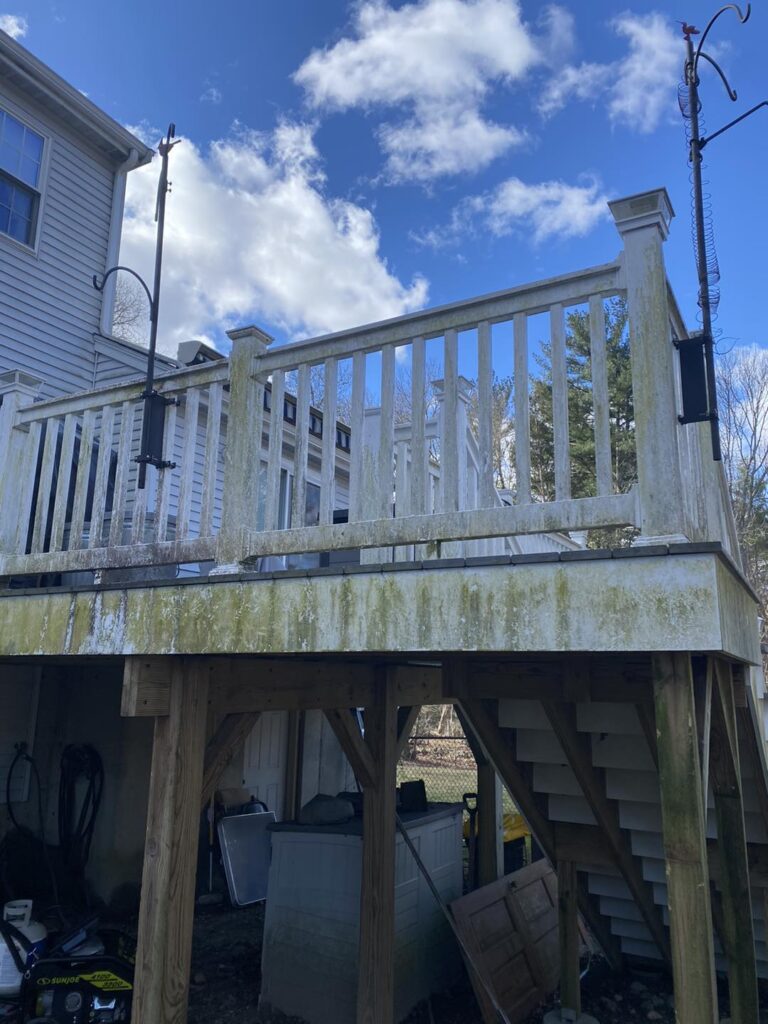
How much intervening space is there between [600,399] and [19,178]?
269 inches

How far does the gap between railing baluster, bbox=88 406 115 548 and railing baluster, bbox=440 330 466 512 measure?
5.68ft

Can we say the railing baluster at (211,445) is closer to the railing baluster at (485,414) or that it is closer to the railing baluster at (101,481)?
the railing baluster at (101,481)

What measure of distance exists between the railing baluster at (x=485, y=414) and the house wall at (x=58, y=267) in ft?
17.5

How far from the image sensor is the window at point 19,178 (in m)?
6.57

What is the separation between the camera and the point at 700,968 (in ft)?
5.54

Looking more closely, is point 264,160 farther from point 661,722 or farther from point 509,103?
point 661,722

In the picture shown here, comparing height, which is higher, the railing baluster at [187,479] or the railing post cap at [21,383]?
the railing post cap at [21,383]

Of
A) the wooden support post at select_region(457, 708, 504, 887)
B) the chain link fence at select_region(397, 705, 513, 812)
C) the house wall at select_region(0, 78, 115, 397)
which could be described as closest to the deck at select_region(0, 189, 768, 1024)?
the wooden support post at select_region(457, 708, 504, 887)

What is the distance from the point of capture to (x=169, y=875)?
2562 millimetres

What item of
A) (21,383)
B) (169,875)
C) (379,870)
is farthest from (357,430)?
(379,870)

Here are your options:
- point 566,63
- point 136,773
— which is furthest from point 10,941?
point 566,63

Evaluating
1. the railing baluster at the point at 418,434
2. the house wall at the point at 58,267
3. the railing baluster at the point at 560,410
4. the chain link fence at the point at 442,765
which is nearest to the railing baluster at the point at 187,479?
Answer: the railing baluster at the point at 418,434

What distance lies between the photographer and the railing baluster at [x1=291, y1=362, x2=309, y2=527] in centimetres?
263

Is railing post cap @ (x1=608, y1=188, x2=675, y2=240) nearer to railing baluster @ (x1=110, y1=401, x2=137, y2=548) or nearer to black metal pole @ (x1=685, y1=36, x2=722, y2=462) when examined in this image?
black metal pole @ (x1=685, y1=36, x2=722, y2=462)
